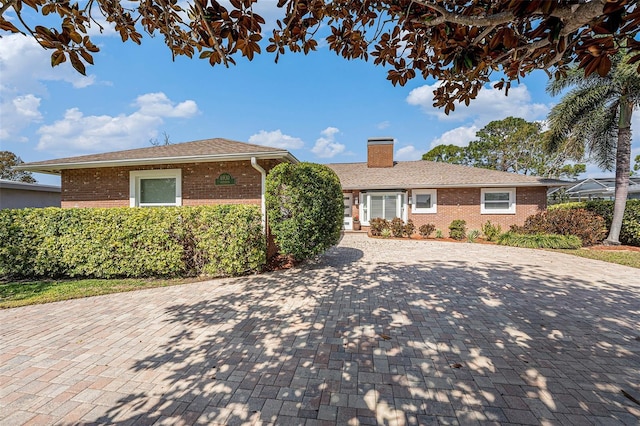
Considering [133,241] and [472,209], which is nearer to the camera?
[133,241]

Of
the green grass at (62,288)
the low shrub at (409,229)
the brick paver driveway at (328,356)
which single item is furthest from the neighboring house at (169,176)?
the low shrub at (409,229)

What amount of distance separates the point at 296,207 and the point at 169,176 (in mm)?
4777

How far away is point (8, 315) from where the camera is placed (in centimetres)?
448

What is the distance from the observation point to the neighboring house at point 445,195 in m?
14.3

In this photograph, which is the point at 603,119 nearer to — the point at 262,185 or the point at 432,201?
the point at 432,201

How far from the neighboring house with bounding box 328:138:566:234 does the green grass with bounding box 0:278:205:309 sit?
11.7 metres

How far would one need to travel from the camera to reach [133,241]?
21.7 feet

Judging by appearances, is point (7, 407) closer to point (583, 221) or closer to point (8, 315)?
point (8, 315)

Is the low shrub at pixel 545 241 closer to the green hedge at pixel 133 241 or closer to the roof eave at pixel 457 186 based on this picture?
the roof eave at pixel 457 186

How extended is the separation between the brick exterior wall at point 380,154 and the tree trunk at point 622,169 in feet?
35.9

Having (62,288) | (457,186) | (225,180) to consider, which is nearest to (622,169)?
(457,186)

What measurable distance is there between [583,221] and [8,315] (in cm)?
1841

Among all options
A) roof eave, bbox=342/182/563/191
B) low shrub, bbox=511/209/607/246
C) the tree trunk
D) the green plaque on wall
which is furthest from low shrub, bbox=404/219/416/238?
the green plaque on wall

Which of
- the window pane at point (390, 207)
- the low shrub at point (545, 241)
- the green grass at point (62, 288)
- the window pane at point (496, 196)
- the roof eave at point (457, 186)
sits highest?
the roof eave at point (457, 186)
